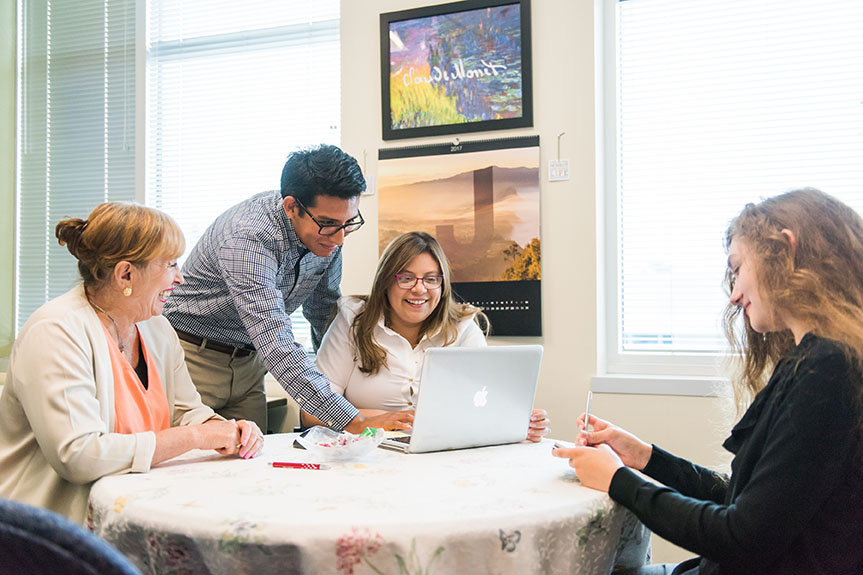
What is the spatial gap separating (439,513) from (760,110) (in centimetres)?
234

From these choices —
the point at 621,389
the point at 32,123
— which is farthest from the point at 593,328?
the point at 32,123

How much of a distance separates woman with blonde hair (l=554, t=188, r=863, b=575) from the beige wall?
3.62m

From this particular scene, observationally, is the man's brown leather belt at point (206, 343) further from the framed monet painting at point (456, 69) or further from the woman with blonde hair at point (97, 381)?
the framed monet painting at point (456, 69)

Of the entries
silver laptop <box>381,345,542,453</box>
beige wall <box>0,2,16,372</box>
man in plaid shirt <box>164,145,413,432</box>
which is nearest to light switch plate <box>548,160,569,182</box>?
man in plaid shirt <box>164,145,413,432</box>

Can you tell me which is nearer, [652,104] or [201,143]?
[652,104]

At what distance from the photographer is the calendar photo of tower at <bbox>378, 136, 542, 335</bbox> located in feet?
9.71

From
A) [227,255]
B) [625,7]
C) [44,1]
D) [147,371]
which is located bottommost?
[147,371]

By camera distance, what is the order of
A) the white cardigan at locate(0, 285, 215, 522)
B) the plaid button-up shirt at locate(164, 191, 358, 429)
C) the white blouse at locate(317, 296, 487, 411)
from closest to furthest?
the white cardigan at locate(0, 285, 215, 522) → the plaid button-up shirt at locate(164, 191, 358, 429) → the white blouse at locate(317, 296, 487, 411)

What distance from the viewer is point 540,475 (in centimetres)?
150

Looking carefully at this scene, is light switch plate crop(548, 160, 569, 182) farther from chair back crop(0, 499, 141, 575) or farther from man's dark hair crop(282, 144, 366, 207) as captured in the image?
chair back crop(0, 499, 141, 575)

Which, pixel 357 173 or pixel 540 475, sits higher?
pixel 357 173

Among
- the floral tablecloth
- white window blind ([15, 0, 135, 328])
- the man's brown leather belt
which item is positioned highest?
white window blind ([15, 0, 135, 328])

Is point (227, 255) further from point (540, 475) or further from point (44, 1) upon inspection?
point (44, 1)

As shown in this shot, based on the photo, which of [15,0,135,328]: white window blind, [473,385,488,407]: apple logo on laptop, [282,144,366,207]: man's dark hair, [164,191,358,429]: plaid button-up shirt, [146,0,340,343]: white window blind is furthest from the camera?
[15,0,135,328]: white window blind
